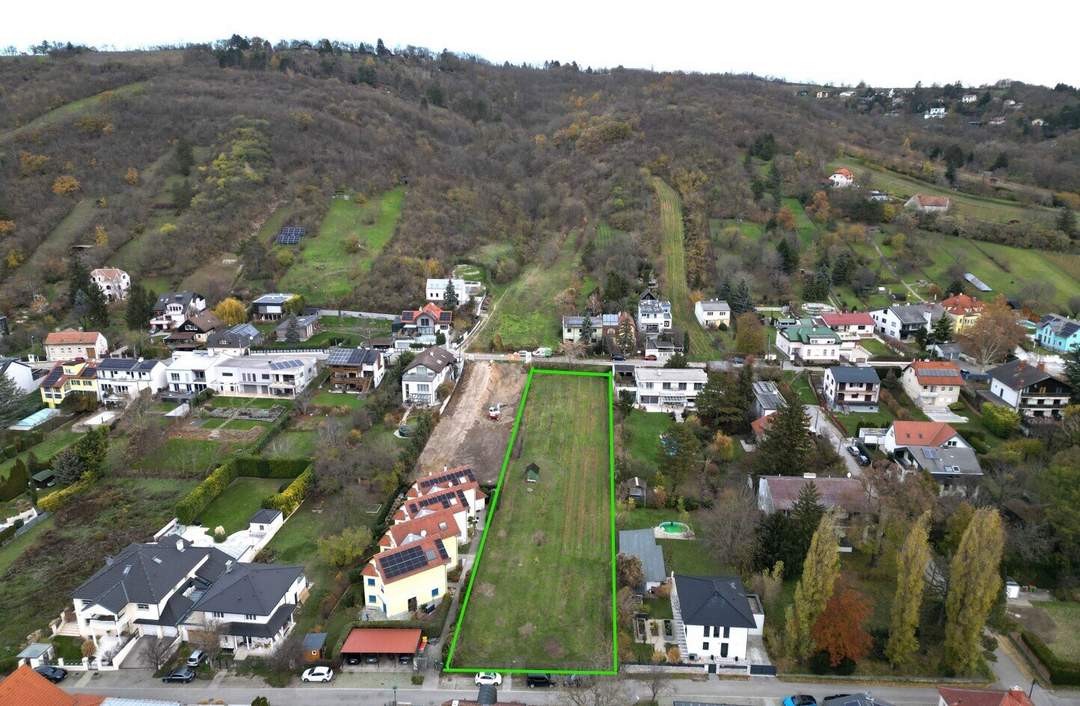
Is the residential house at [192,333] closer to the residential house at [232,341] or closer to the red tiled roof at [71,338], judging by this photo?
the residential house at [232,341]

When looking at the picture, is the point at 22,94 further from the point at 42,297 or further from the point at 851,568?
the point at 851,568

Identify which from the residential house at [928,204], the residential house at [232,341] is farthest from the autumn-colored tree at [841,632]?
the residential house at [928,204]

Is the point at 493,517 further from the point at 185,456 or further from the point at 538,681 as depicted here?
the point at 185,456

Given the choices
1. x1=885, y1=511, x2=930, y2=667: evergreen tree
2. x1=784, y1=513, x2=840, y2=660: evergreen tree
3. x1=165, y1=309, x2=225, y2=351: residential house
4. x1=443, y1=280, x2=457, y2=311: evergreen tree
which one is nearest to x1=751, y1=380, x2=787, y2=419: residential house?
x1=885, y1=511, x2=930, y2=667: evergreen tree

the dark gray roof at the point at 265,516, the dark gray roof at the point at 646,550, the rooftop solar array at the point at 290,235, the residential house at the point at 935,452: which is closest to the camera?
the dark gray roof at the point at 646,550

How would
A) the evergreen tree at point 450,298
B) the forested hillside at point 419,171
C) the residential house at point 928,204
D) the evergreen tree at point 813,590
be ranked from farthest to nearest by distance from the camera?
the residential house at point 928,204
the forested hillside at point 419,171
the evergreen tree at point 450,298
the evergreen tree at point 813,590

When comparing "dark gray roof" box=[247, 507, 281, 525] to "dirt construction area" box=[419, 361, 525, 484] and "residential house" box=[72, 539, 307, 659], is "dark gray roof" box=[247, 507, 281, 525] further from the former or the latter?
"dirt construction area" box=[419, 361, 525, 484]
